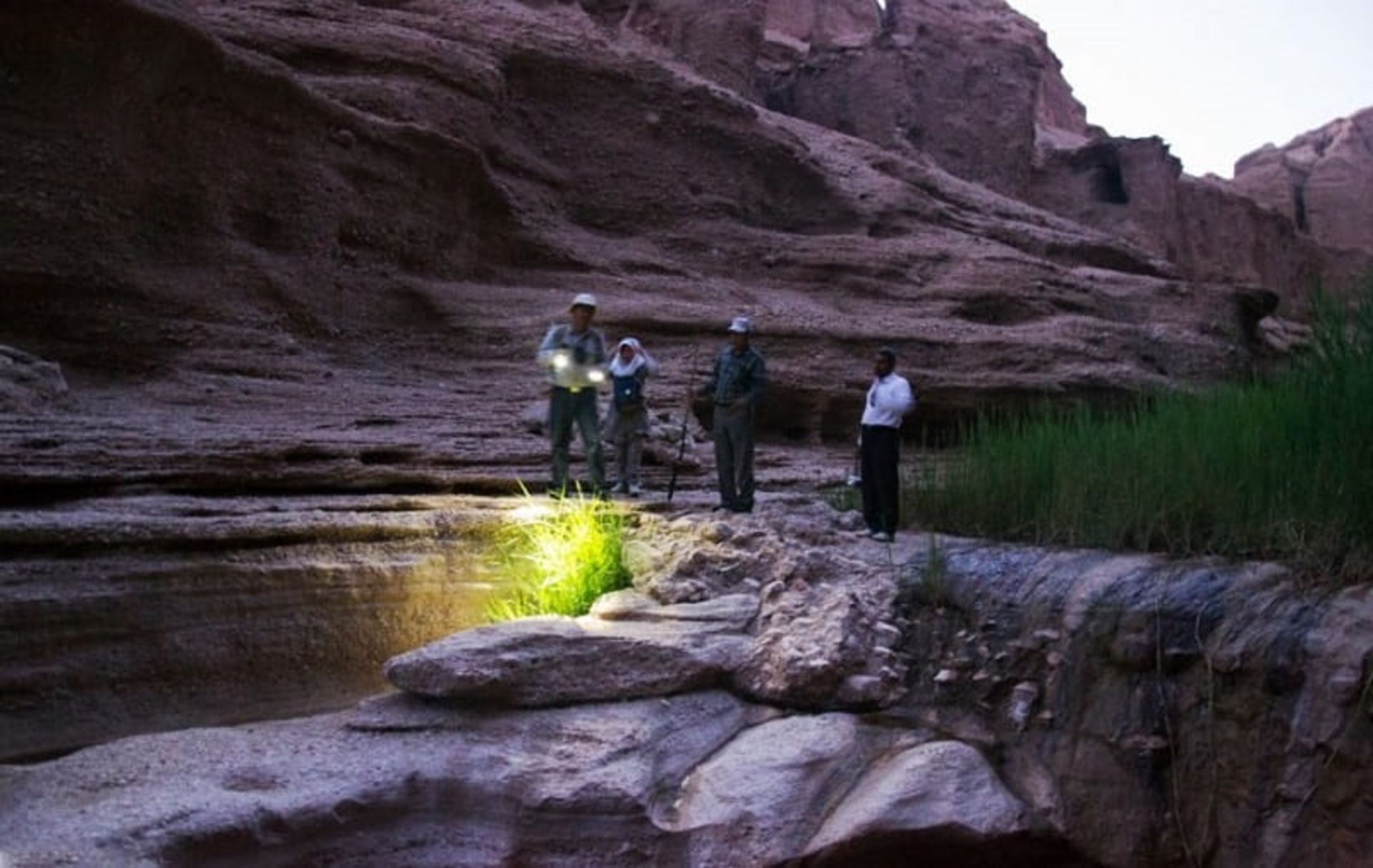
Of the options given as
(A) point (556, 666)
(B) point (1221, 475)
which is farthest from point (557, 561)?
(B) point (1221, 475)

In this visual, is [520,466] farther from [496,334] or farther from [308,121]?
[308,121]

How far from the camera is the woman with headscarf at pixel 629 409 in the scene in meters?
9.32

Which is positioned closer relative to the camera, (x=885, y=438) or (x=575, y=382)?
(x=885, y=438)

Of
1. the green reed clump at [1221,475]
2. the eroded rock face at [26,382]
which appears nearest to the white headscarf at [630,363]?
the green reed clump at [1221,475]

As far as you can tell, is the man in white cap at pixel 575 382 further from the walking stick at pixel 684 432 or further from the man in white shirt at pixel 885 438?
the man in white shirt at pixel 885 438

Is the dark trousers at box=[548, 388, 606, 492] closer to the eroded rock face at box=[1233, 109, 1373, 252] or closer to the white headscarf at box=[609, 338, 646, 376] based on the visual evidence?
the white headscarf at box=[609, 338, 646, 376]

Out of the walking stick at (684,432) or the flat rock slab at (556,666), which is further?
the walking stick at (684,432)

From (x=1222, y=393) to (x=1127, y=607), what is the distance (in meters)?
3.27

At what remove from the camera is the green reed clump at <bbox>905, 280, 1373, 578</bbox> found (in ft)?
18.8

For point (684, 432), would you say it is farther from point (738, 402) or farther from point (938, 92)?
point (938, 92)

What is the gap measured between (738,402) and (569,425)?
4.24ft

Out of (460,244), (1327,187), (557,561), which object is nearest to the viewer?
(557,561)

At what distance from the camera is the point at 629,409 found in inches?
376

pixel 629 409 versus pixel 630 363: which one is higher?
pixel 630 363
